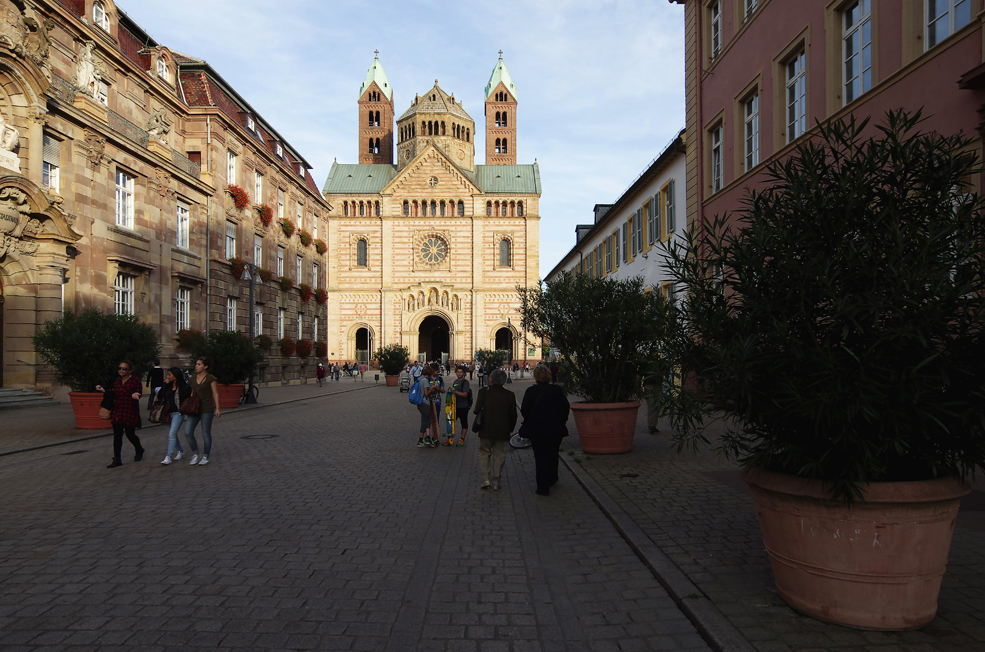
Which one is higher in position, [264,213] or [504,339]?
[264,213]

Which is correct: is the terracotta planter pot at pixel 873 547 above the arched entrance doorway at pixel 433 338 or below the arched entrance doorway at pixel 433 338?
below

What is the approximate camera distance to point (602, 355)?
10711 mm

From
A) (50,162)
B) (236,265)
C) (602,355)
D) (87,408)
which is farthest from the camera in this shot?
(236,265)

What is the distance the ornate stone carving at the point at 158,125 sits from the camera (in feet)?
81.1

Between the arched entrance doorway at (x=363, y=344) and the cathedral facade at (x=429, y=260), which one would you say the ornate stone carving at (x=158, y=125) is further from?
the arched entrance doorway at (x=363, y=344)

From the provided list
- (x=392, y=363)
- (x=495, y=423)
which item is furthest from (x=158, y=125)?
(x=495, y=423)

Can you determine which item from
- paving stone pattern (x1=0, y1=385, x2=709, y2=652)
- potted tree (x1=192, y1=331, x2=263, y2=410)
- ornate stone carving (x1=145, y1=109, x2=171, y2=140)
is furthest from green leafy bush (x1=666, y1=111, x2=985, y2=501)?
ornate stone carving (x1=145, y1=109, x2=171, y2=140)

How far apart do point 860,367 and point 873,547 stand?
1.02 meters

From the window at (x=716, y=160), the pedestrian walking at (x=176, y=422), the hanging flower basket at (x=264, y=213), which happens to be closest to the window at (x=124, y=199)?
the hanging flower basket at (x=264, y=213)

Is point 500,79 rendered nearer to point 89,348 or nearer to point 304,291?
point 304,291

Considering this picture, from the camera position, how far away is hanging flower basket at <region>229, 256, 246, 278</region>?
2977 cm

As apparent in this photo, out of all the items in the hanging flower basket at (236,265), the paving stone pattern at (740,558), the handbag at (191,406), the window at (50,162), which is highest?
the window at (50,162)

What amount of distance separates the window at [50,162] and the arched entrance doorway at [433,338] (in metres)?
52.5

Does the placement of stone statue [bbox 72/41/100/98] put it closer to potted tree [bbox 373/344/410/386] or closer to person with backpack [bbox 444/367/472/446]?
person with backpack [bbox 444/367/472/446]
